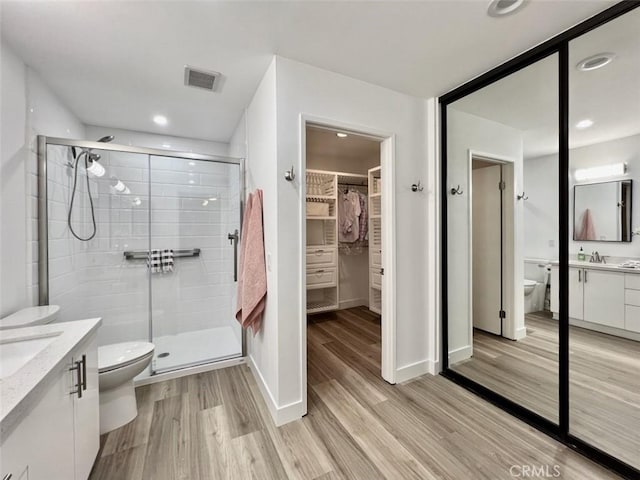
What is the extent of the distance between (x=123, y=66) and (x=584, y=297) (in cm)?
354

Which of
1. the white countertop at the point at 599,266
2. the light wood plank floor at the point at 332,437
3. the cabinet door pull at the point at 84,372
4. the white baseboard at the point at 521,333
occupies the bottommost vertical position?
the light wood plank floor at the point at 332,437

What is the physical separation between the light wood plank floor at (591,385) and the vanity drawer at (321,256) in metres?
2.33

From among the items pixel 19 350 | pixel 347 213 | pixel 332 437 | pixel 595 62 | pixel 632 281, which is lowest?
pixel 332 437

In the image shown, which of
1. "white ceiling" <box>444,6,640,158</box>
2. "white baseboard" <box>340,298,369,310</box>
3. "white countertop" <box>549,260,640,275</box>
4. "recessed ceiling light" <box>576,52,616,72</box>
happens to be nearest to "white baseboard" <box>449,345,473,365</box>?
"white countertop" <box>549,260,640,275</box>

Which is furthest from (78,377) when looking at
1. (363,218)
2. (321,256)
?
(363,218)

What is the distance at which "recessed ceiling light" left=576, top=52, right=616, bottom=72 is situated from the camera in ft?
5.19

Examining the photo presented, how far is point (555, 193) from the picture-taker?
1680 mm

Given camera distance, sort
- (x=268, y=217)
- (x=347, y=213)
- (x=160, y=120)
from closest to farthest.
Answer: (x=268, y=217) → (x=160, y=120) → (x=347, y=213)

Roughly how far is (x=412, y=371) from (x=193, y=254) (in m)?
2.75

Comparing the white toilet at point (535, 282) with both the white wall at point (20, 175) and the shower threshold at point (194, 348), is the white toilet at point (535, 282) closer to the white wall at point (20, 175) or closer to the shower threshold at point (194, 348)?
the shower threshold at point (194, 348)

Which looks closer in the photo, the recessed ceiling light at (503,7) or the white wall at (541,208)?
the recessed ceiling light at (503,7)

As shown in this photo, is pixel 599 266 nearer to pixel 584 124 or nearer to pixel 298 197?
pixel 584 124

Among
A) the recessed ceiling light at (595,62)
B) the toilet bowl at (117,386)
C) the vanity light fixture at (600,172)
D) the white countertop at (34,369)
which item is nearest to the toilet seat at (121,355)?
the toilet bowl at (117,386)

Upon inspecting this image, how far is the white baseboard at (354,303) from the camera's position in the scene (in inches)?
171
